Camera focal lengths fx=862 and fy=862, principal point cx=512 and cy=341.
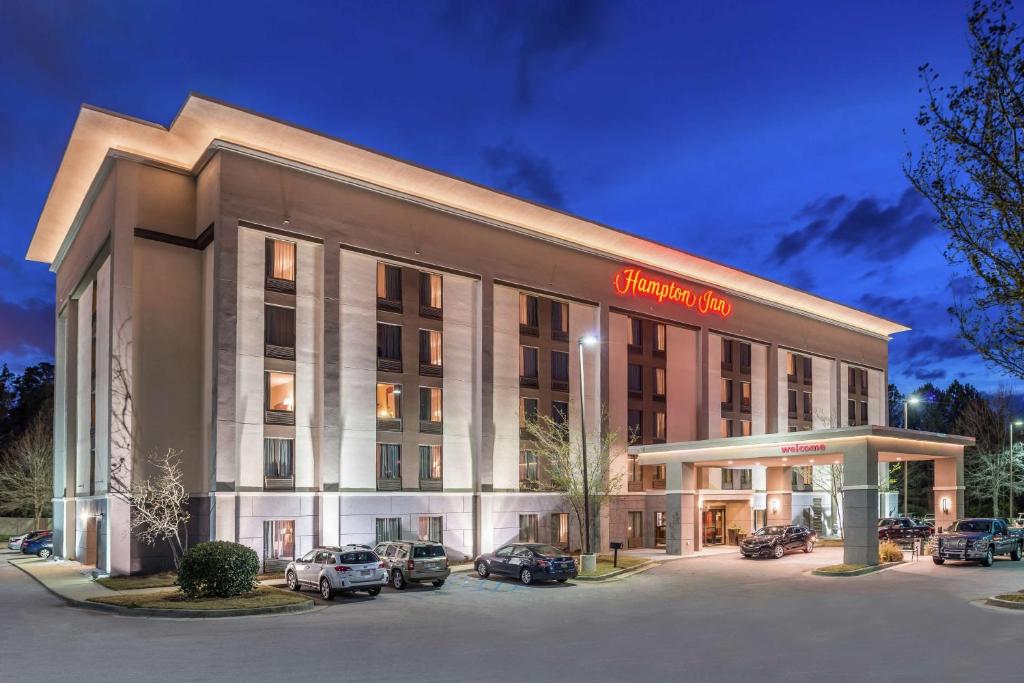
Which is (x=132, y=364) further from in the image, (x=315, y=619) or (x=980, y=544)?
(x=980, y=544)

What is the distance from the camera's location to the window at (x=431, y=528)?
40.6 metres

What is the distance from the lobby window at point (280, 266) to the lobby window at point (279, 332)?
929 millimetres

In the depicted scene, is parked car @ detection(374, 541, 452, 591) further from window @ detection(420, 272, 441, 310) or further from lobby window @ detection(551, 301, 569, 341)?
lobby window @ detection(551, 301, 569, 341)

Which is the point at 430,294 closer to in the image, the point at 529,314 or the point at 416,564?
the point at 529,314

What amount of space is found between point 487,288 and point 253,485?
615 inches

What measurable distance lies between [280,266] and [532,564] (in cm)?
1707

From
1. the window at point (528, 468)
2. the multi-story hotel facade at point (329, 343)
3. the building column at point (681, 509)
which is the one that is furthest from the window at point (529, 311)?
the building column at point (681, 509)

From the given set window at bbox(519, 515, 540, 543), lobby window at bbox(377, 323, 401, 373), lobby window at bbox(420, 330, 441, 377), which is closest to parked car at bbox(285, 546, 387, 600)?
lobby window at bbox(377, 323, 401, 373)

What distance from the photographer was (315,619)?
22266 millimetres

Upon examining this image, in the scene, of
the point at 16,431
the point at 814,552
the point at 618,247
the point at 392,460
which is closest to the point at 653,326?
the point at 618,247

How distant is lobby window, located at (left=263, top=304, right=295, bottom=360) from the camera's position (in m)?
37.0

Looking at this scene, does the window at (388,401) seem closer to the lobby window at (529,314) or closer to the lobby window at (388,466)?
the lobby window at (388,466)

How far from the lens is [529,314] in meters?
47.6

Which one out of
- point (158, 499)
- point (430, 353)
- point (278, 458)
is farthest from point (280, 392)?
point (430, 353)
